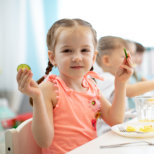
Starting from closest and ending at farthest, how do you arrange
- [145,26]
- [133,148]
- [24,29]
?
[133,148]
[145,26]
[24,29]

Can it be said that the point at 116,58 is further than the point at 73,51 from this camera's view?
Yes

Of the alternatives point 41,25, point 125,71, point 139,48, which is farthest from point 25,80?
point 41,25

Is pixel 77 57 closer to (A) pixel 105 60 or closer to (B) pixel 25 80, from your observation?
(B) pixel 25 80

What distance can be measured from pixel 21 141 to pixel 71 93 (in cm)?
Answer: 23

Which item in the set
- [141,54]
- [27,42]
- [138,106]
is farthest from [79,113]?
[27,42]

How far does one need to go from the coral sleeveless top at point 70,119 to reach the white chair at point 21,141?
0.18 ft

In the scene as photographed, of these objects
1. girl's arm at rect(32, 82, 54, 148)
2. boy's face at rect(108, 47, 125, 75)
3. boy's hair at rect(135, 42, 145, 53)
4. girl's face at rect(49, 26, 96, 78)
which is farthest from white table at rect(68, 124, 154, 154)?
boy's hair at rect(135, 42, 145, 53)

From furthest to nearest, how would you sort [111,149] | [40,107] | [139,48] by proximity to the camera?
[139,48] → [40,107] → [111,149]

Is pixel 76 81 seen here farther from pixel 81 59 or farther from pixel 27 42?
pixel 27 42

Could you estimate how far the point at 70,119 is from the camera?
0.82 metres

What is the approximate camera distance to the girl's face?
2.64 ft

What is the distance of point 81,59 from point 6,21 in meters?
2.51

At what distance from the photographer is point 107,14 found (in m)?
2.31

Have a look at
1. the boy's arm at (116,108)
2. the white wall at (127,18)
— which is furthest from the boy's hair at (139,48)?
the boy's arm at (116,108)
